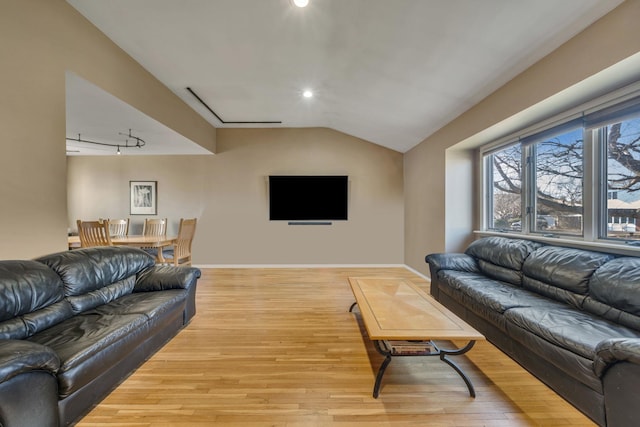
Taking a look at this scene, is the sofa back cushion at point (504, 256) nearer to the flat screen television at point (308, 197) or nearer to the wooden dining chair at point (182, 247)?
the flat screen television at point (308, 197)

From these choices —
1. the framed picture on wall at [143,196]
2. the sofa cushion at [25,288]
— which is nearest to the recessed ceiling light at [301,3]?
the sofa cushion at [25,288]

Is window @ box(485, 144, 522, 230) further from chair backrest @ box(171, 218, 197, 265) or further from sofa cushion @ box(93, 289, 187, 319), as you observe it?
chair backrest @ box(171, 218, 197, 265)

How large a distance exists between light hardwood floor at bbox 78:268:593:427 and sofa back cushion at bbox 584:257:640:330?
696 mm

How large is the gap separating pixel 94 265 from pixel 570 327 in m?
3.73

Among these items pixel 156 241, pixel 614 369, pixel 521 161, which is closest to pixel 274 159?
pixel 156 241

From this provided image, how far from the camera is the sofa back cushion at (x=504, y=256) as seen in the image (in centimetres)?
266

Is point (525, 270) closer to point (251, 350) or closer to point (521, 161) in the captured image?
point (521, 161)

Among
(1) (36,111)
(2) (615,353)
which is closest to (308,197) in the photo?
(1) (36,111)

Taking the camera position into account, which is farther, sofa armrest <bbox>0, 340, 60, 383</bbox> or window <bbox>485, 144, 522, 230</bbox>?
window <bbox>485, 144, 522, 230</bbox>

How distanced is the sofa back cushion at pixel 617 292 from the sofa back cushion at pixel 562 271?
6cm

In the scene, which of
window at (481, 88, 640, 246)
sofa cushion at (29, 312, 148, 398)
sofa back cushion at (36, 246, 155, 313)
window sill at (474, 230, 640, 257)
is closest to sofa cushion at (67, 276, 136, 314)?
sofa back cushion at (36, 246, 155, 313)

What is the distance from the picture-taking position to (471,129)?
3279mm

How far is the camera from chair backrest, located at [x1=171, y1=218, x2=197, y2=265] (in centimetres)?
413

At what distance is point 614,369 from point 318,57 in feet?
10.8
